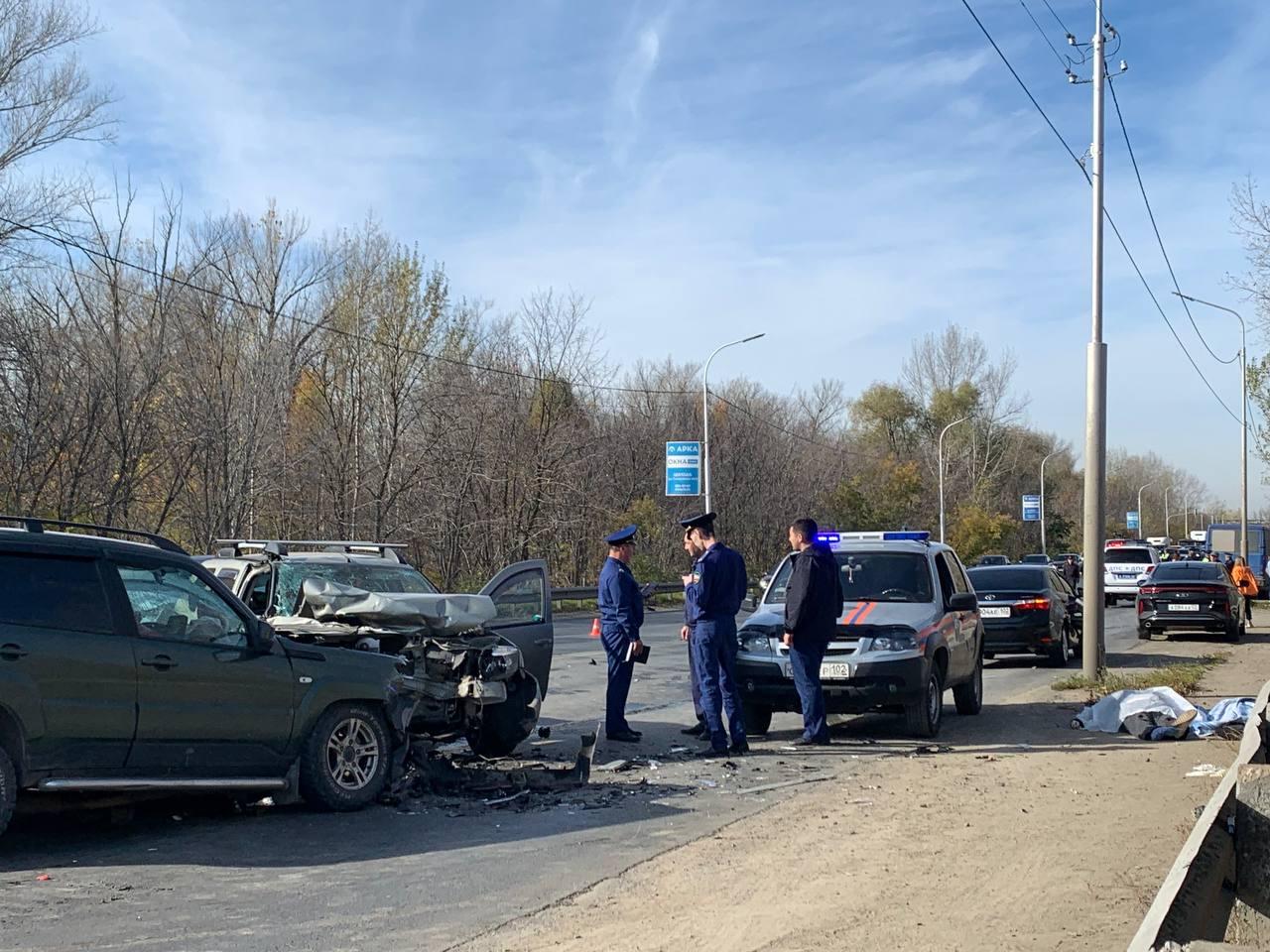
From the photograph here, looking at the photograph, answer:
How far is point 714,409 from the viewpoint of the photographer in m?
61.9

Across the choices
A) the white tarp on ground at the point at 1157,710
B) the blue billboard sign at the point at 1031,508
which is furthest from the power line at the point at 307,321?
the blue billboard sign at the point at 1031,508

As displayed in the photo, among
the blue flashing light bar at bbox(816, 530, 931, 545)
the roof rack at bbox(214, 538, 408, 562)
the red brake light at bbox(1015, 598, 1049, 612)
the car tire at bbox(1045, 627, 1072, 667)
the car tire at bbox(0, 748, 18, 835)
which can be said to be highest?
the blue flashing light bar at bbox(816, 530, 931, 545)

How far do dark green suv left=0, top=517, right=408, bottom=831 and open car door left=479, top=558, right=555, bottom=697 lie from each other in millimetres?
2238

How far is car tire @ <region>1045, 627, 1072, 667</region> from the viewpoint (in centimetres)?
1981

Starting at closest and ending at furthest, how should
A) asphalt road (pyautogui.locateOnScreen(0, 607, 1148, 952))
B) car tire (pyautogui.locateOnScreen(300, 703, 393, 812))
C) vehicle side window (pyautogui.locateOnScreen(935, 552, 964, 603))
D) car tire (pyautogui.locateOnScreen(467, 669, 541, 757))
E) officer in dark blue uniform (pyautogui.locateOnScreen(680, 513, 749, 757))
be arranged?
asphalt road (pyautogui.locateOnScreen(0, 607, 1148, 952)), car tire (pyautogui.locateOnScreen(300, 703, 393, 812)), car tire (pyautogui.locateOnScreen(467, 669, 541, 757)), officer in dark blue uniform (pyautogui.locateOnScreen(680, 513, 749, 757)), vehicle side window (pyautogui.locateOnScreen(935, 552, 964, 603))

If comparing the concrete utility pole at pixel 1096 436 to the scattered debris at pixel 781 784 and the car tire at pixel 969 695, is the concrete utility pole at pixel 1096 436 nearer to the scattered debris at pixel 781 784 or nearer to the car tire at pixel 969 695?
the car tire at pixel 969 695

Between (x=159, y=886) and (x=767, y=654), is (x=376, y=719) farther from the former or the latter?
(x=767, y=654)

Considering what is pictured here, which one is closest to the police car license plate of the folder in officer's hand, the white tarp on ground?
the folder in officer's hand

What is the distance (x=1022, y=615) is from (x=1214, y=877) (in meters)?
14.7

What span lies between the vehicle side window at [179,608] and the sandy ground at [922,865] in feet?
9.91

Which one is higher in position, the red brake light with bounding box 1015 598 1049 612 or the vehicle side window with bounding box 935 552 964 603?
the vehicle side window with bounding box 935 552 964 603

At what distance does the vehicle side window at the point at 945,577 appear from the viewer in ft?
42.2

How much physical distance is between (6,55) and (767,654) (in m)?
20.3

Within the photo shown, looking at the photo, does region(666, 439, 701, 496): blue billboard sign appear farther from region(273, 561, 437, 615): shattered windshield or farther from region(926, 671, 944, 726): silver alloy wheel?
region(273, 561, 437, 615): shattered windshield
